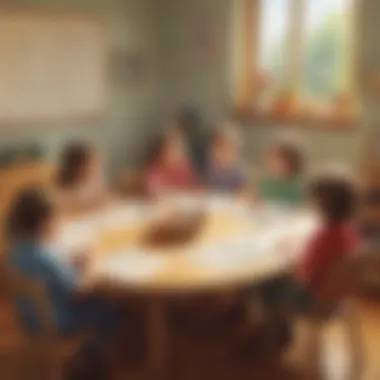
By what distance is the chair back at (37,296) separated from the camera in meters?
2.66

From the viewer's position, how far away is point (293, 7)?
523 cm

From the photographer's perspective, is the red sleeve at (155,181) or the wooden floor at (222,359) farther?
the red sleeve at (155,181)

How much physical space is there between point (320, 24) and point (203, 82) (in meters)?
0.92

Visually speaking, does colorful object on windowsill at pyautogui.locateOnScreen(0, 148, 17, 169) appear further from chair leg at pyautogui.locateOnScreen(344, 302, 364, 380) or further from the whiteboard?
chair leg at pyautogui.locateOnScreen(344, 302, 364, 380)

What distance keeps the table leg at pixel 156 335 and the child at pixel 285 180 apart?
105 centimetres

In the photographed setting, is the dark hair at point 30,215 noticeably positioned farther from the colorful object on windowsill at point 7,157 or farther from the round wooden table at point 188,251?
the colorful object on windowsill at point 7,157

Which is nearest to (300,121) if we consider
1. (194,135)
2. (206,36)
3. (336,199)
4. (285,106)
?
(285,106)

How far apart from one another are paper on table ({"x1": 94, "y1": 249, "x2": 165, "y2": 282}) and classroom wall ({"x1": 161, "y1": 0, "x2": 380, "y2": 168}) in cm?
218

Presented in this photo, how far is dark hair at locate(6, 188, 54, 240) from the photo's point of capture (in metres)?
2.83

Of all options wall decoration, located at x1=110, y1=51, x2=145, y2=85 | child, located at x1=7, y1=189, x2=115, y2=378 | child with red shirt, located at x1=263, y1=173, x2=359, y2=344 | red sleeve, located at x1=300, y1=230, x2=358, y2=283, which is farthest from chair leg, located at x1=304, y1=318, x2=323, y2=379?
wall decoration, located at x1=110, y1=51, x2=145, y2=85

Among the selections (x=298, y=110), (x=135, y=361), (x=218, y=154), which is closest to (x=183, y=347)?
(x=135, y=361)

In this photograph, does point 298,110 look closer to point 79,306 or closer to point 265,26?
point 265,26

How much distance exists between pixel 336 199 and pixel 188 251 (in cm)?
58

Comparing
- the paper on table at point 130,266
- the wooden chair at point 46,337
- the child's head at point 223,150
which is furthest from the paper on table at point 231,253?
the child's head at point 223,150
